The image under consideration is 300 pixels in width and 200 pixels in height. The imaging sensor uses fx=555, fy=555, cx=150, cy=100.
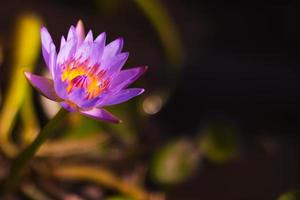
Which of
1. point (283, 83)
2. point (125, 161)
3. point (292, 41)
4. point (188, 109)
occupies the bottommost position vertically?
point (125, 161)

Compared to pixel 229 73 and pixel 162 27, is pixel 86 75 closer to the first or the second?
pixel 162 27

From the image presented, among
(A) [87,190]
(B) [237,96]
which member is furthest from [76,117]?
(B) [237,96]

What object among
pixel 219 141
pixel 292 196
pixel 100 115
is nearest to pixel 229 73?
pixel 219 141

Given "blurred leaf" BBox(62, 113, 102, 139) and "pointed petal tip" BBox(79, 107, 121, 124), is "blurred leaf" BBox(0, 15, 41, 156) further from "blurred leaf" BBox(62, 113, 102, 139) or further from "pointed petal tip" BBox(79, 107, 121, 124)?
"pointed petal tip" BBox(79, 107, 121, 124)

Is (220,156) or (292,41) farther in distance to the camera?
(292,41)

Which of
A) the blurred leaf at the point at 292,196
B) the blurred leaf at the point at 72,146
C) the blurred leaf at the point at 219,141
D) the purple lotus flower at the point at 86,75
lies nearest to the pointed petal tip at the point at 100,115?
the purple lotus flower at the point at 86,75

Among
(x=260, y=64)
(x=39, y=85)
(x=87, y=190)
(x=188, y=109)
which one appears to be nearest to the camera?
(x=39, y=85)

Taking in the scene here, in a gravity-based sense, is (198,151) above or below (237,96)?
below

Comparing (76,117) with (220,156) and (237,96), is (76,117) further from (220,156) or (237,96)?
(237,96)
